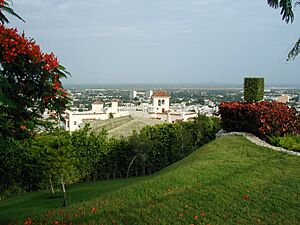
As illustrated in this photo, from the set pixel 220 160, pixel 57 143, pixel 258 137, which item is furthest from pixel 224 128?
pixel 57 143

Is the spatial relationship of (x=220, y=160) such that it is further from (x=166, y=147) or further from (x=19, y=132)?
(x=166, y=147)

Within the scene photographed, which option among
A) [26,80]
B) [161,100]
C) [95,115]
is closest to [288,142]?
[26,80]

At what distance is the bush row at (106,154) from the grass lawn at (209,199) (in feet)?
19.5

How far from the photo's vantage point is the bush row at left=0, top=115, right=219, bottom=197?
13145mm

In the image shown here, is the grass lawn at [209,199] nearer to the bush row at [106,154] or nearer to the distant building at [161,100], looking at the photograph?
the bush row at [106,154]

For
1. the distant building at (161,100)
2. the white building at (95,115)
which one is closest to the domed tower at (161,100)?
the distant building at (161,100)

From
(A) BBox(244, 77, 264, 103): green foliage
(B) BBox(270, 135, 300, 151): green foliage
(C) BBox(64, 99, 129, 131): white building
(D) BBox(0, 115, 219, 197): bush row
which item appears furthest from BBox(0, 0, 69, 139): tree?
(C) BBox(64, 99, 129, 131): white building

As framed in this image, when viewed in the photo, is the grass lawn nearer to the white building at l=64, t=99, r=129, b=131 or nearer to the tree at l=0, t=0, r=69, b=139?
the tree at l=0, t=0, r=69, b=139

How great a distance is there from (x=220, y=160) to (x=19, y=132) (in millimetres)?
5401

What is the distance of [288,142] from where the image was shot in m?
9.59

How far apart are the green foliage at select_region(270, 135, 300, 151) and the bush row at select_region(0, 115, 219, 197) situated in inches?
245

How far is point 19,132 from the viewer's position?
4121 millimetres

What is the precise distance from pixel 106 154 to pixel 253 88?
7.08 metres

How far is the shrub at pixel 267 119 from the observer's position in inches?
420
